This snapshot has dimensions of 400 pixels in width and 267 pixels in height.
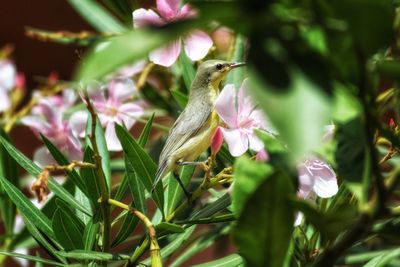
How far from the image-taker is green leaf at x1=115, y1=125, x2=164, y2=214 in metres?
0.78

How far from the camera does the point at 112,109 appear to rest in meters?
1.15

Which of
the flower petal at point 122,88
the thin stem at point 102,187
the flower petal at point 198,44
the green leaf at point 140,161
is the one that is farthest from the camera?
the flower petal at point 122,88

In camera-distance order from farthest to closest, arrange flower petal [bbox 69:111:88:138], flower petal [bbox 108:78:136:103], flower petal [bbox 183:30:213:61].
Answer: flower petal [bbox 108:78:136:103] → flower petal [bbox 69:111:88:138] → flower petal [bbox 183:30:213:61]

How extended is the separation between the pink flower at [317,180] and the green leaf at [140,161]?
162 mm

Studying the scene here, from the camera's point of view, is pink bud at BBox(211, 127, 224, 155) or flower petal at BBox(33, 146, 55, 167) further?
flower petal at BBox(33, 146, 55, 167)

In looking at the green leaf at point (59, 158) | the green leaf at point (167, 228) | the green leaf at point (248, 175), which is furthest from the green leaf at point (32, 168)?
the green leaf at point (248, 175)

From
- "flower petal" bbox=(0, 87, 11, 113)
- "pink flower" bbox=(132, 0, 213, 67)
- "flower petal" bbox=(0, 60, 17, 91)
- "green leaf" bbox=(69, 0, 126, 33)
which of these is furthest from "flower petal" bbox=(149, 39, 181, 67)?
"flower petal" bbox=(0, 60, 17, 91)

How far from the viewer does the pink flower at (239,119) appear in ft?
2.44

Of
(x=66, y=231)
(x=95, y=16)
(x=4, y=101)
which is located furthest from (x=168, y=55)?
(x=4, y=101)

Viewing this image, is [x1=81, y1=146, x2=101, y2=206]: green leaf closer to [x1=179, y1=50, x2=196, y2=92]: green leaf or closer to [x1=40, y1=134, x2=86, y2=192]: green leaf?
[x1=40, y1=134, x2=86, y2=192]: green leaf

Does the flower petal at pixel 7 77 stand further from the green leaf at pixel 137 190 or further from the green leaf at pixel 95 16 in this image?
the green leaf at pixel 137 190

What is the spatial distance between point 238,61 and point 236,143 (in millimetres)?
400

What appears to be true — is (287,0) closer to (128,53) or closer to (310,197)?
(128,53)

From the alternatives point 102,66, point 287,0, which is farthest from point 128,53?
point 287,0
